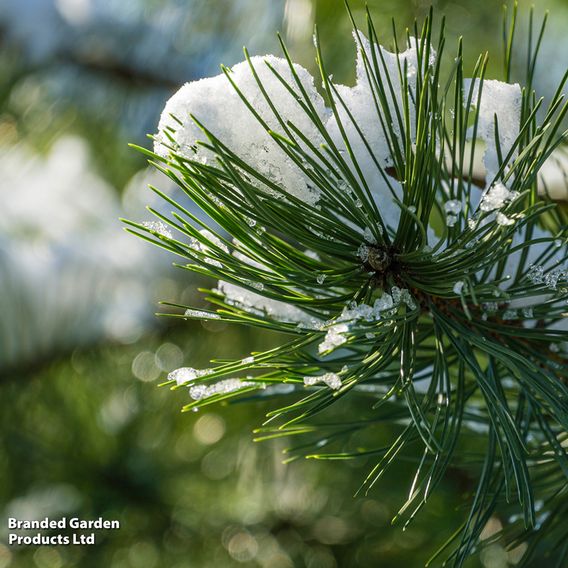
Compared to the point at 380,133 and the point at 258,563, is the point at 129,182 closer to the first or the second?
the point at 258,563

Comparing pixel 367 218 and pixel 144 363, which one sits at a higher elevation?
pixel 367 218

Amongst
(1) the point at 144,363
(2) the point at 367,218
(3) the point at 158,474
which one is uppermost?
(2) the point at 367,218

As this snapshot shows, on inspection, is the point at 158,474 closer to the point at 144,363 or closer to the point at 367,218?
the point at 144,363

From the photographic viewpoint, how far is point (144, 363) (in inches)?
42.8

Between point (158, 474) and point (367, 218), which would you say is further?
point (158, 474)

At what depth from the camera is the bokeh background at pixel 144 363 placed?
0.99 meters

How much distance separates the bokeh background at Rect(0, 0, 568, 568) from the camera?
3.24 ft

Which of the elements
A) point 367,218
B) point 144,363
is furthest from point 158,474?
point 367,218

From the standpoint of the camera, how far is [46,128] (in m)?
1.18

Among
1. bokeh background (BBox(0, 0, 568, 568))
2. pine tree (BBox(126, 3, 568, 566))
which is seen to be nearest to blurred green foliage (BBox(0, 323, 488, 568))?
bokeh background (BBox(0, 0, 568, 568))

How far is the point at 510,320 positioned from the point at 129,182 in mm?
953

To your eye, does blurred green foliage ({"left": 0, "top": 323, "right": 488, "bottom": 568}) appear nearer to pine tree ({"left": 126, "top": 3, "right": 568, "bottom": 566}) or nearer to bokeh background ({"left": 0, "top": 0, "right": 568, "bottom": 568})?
bokeh background ({"left": 0, "top": 0, "right": 568, "bottom": 568})

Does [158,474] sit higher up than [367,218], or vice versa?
[367,218]

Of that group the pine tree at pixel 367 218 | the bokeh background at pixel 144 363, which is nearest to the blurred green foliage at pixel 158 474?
the bokeh background at pixel 144 363
